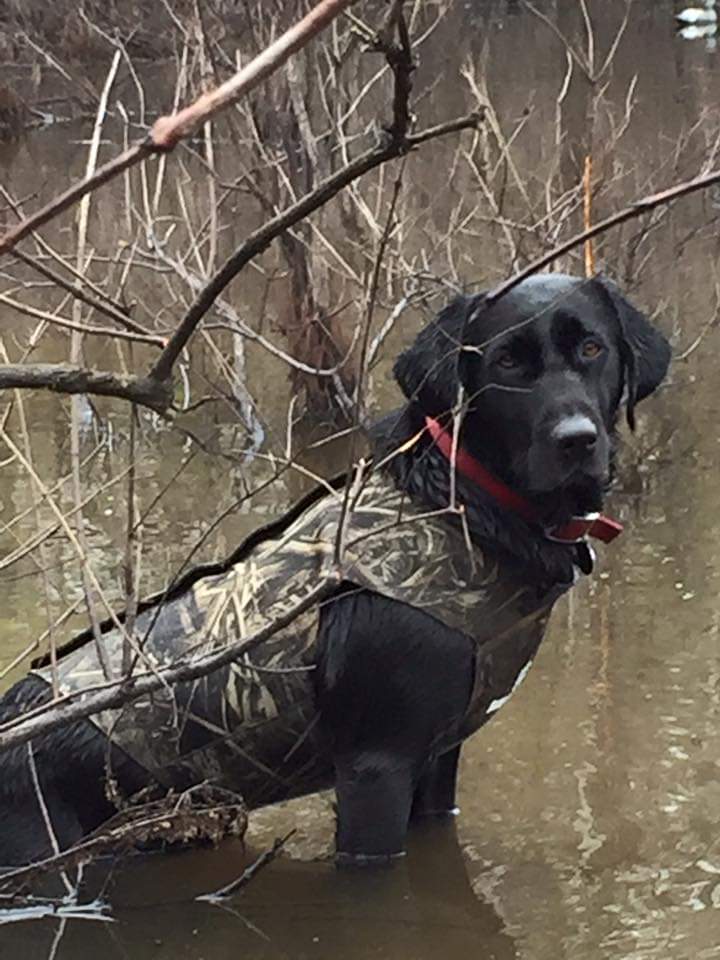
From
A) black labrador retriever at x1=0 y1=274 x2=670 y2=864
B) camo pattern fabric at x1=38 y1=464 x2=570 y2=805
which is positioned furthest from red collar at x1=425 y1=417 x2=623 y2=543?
camo pattern fabric at x1=38 y1=464 x2=570 y2=805

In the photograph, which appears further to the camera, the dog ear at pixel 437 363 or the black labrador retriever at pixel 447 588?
the dog ear at pixel 437 363

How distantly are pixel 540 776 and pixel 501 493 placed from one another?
3.67ft

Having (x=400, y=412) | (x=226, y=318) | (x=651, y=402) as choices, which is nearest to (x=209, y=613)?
(x=400, y=412)

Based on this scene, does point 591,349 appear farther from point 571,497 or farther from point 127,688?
point 127,688

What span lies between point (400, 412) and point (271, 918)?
4.20ft

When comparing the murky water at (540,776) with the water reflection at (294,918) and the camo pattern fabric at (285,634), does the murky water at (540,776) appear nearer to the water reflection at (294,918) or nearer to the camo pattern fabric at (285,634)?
the water reflection at (294,918)

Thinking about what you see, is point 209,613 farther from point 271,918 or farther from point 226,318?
point 226,318

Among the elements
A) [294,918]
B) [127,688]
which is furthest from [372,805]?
[127,688]

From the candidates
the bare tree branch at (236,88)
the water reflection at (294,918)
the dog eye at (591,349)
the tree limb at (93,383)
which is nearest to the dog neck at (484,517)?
the dog eye at (591,349)

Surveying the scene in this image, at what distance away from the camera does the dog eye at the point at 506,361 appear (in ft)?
13.2

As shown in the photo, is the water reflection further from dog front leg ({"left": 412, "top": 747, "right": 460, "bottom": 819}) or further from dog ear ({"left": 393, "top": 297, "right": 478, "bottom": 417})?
dog ear ({"left": 393, "top": 297, "right": 478, "bottom": 417})

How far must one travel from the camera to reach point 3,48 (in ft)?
84.6

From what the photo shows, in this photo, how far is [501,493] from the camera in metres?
4.00

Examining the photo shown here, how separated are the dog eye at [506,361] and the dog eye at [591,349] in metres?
0.16
